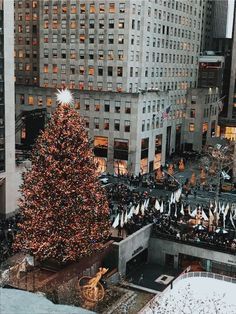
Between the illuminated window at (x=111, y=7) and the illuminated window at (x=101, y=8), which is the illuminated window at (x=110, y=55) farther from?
the illuminated window at (x=101, y=8)

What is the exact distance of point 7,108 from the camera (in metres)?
45.3

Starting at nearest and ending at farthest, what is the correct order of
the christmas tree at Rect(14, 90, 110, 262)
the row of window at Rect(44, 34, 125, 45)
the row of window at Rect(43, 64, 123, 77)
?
the christmas tree at Rect(14, 90, 110, 262)
the row of window at Rect(44, 34, 125, 45)
the row of window at Rect(43, 64, 123, 77)

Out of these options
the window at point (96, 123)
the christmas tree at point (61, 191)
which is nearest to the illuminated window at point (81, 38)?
the window at point (96, 123)

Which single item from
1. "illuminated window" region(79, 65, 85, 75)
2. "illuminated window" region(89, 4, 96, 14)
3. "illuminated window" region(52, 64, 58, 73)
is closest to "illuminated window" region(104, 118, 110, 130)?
"illuminated window" region(79, 65, 85, 75)

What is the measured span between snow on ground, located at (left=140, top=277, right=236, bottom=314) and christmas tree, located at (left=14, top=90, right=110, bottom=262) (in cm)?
628

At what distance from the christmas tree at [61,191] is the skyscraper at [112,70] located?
39133mm

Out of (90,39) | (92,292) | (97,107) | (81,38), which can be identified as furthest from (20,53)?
(92,292)

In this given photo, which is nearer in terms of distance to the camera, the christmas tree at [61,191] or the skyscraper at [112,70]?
the christmas tree at [61,191]

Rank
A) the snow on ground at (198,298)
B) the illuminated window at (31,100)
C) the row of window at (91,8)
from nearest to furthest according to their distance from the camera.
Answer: the snow on ground at (198,298), the row of window at (91,8), the illuminated window at (31,100)

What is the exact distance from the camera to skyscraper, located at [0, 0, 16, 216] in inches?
1740

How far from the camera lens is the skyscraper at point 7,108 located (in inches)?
1740

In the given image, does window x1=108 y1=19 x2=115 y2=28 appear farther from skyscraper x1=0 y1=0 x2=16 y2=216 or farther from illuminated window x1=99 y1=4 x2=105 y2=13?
skyscraper x1=0 y1=0 x2=16 y2=216

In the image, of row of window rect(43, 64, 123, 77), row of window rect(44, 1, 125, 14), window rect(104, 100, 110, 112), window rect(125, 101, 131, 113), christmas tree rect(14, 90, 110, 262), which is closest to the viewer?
christmas tree rect(14, 90, 110, 262)

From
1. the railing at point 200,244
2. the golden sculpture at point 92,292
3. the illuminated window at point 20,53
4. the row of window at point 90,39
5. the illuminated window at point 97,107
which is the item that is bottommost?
the railing at point 200,244
